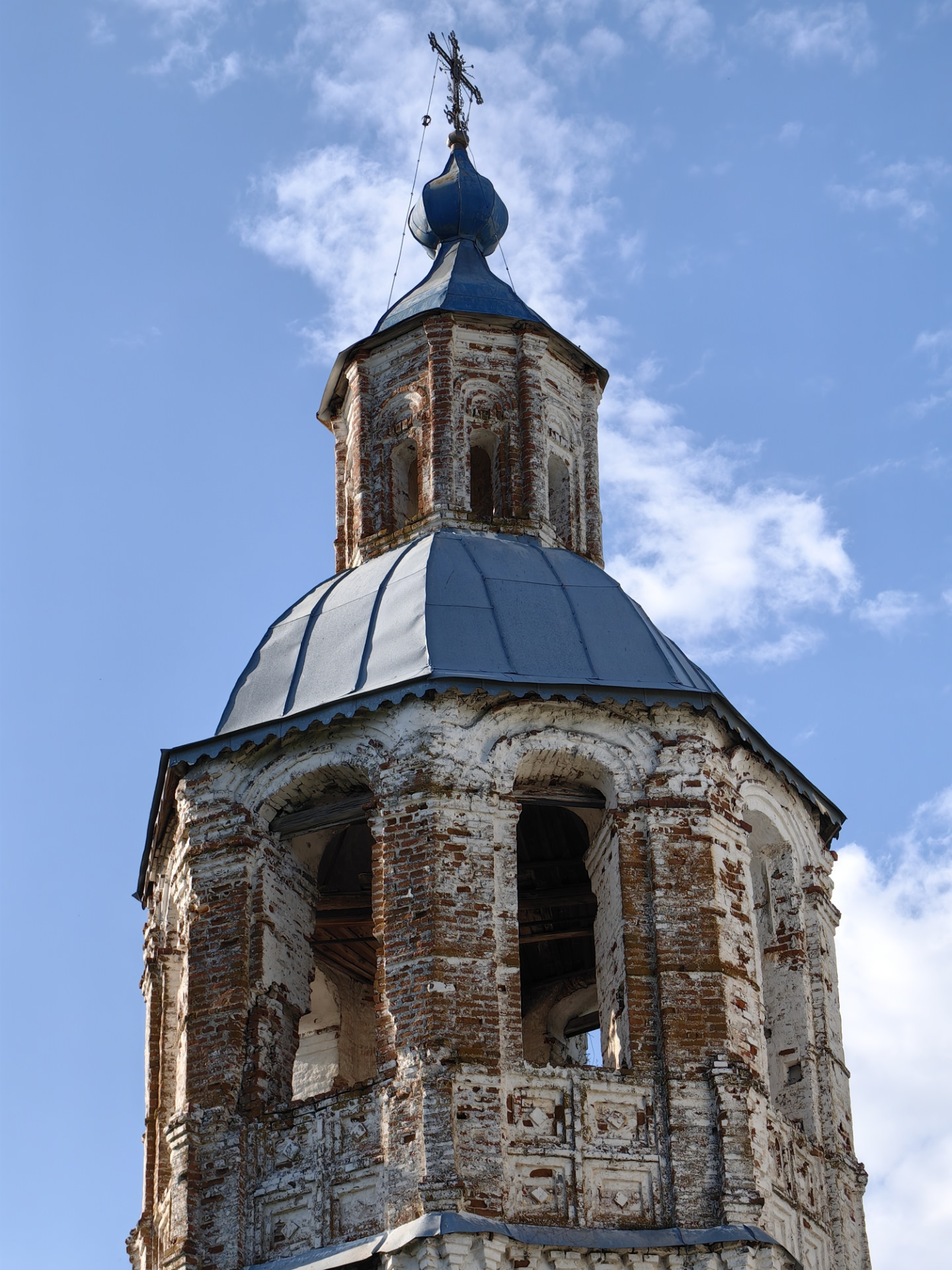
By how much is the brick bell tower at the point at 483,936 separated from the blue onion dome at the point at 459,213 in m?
2.32

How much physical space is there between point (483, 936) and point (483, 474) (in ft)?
19.0

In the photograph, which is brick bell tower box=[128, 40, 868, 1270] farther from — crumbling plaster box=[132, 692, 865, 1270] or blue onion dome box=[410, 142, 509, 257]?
blue onion dome box=[410, 142, 509, 257]

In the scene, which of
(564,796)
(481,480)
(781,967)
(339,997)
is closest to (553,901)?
(339,997)

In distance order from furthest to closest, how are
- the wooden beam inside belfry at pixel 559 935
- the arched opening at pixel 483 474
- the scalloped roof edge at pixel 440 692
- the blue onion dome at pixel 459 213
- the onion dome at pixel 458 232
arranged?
1. the blue onion dome at pixel 459 213
2. the onion dome at pixel 458 232
3. the arched opening at pixel 483 474
4. the wooden beam inside belfry at pixel 559 935
5. the scalloped roof edge at pixel 440 692

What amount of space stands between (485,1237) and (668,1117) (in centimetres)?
147

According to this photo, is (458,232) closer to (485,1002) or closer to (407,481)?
(407,481)

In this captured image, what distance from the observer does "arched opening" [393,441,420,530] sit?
20.6m

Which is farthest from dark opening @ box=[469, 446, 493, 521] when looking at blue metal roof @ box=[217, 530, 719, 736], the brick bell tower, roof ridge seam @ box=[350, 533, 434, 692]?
blue metal roof @ box=[217, 530, 719, 736]

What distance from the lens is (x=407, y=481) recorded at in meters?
20.8

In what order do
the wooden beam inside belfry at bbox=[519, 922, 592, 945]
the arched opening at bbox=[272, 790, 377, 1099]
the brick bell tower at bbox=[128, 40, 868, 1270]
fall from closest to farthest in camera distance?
the brick bell tower at bbox=[128, 40, 868, 1270] < the wooden beam inside belfry at bbox=[519, 922, 592, 945] < the arched opening at bbox=[272, 790, 377, 1099]

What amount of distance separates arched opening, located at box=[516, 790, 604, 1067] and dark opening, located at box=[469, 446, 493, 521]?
2407 millimetres

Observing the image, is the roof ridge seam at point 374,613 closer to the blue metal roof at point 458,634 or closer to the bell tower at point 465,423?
the blue metal roof at point 458,634

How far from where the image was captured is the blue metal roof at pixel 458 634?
17422 mm

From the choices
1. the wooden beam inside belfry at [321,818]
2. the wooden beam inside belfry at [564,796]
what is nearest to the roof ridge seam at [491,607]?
the wooden beam inside belfry at [564,796]
